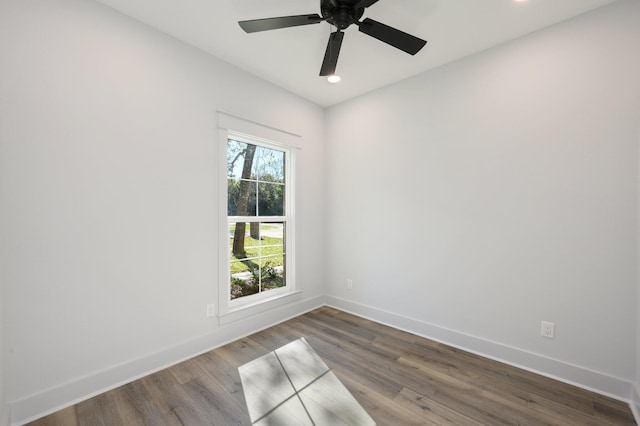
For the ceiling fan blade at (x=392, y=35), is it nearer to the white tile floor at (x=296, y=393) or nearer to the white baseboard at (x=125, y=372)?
the white tile floor at (x=296, y=393)

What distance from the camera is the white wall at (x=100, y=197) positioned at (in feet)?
5.31

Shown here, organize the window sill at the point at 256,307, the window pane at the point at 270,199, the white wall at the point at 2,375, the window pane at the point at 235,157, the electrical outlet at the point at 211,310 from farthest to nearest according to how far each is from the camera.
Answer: the window pane at the point at 270,199 → the window pane at the point at 235,157 → the window sill at the point at 256,307 → the electrical outlet at the point at 211,310 → the white wall at the point at 2,375

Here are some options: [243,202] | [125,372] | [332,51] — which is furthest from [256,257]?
[332,51]

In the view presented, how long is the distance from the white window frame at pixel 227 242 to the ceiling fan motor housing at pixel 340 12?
135 cm

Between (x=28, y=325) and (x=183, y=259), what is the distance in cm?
95

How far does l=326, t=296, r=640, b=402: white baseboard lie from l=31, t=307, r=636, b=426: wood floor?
0.24 ft

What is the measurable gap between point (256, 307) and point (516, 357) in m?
2.39

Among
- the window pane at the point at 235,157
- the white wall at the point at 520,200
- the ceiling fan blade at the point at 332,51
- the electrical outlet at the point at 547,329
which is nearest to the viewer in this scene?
the ceiling fan blade at the point at 332,51

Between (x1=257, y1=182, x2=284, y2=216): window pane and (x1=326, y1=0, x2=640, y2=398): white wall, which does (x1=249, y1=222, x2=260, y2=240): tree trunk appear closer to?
(x1=257, y1=182, x2=284, y2=216): window pane

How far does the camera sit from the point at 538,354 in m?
2.14

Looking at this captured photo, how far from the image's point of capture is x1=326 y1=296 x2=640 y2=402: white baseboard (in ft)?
6.13

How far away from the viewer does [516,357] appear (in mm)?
2227

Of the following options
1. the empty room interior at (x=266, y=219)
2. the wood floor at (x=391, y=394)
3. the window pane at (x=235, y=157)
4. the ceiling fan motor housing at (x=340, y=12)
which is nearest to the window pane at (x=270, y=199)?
the empty room interior at (x=266, y=219)

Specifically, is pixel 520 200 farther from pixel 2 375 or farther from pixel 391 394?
pixel 2 375
